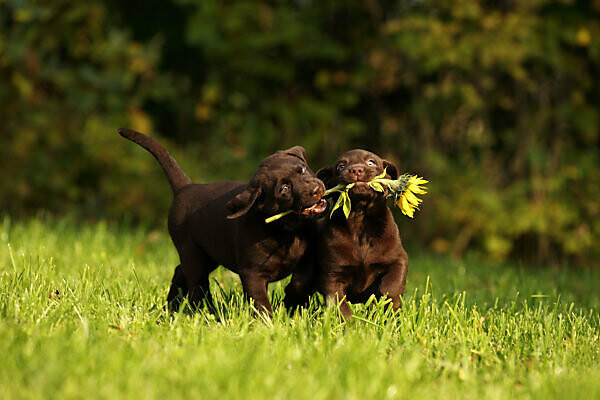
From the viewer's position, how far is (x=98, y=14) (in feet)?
33.6

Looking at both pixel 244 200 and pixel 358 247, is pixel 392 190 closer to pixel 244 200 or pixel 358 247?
pixel 358 247

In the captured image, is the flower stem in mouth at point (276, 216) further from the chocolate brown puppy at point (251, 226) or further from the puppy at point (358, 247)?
the puppy at point (358, 247)

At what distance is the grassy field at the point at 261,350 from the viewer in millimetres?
2592

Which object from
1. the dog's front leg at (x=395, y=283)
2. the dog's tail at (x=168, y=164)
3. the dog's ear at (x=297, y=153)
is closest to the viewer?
the dog's front leg at (x=395, y=283)

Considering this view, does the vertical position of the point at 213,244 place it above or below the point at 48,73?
below

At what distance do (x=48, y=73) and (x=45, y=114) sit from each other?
62cm

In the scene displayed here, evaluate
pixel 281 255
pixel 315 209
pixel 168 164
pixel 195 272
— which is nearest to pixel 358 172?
pixel 315 209

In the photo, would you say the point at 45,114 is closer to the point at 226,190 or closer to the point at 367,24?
the point at 367,24

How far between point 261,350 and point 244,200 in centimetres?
90

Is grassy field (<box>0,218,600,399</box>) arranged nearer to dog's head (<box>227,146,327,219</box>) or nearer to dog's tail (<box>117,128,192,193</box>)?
dog's head (<box>227,146,327,219</box>)

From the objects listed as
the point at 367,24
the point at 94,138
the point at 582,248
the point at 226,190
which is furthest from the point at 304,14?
the point at 226,190

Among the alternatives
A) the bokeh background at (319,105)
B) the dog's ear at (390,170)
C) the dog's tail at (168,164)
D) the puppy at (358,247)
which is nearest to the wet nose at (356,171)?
the puppy at (358,247)

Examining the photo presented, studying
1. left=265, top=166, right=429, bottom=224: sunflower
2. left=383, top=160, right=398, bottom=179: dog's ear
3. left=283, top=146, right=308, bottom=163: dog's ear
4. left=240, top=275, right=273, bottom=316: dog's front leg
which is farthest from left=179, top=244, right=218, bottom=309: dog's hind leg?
left=383, top=160, right=398, bottom=179: dog's ear

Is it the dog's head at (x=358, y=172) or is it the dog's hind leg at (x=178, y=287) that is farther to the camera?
the dog's hind leg at (x=178, y=287)
